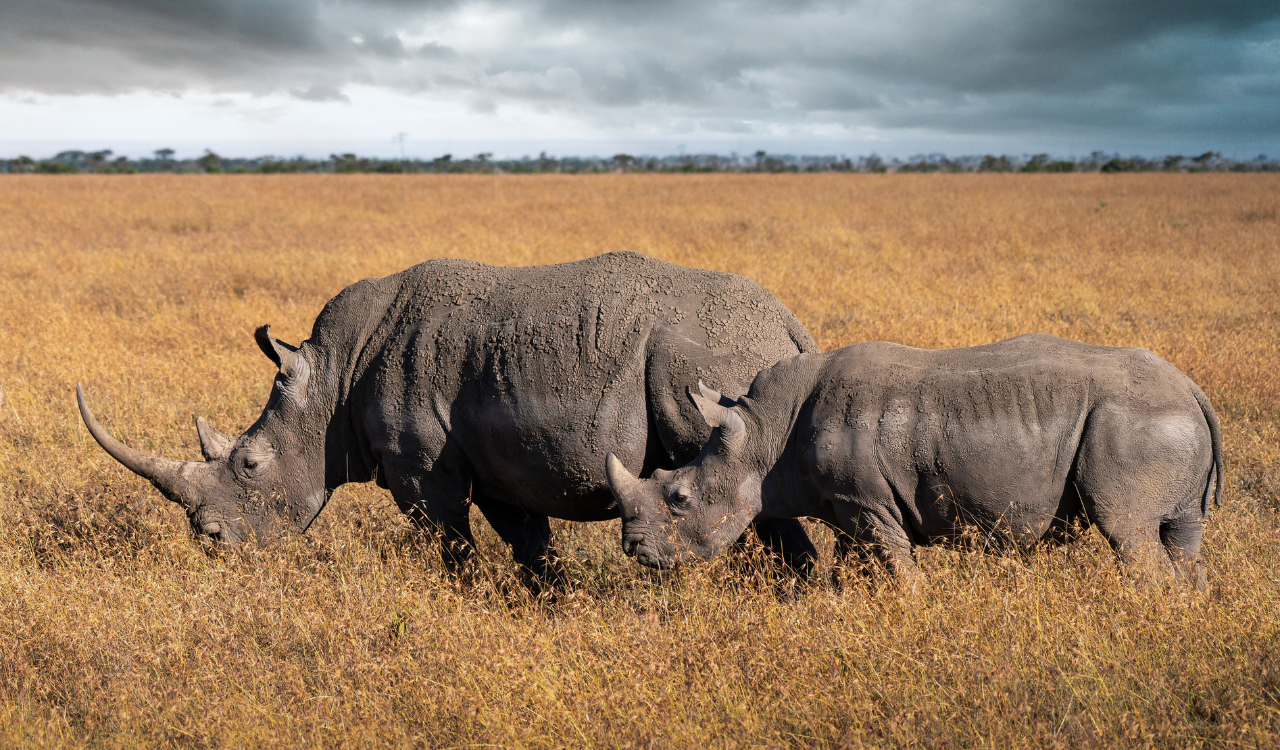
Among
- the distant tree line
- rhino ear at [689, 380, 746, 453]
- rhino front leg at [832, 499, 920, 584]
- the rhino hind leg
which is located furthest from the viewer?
the distant tree line

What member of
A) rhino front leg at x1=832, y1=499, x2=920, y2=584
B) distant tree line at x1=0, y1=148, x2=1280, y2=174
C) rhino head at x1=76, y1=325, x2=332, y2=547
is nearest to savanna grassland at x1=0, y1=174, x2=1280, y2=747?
rhino front leg at x1=832, y1=499, x2=920, y2=584

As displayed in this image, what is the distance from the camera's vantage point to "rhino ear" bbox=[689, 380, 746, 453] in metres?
3.88

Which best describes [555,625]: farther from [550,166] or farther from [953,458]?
[550,166]

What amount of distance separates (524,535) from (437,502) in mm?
632

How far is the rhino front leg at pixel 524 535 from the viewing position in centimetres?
486

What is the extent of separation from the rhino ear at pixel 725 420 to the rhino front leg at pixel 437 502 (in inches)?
55.9

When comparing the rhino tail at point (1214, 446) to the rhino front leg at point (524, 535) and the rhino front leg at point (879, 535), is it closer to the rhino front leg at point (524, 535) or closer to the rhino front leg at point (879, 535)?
the rhino front leg at point (879, 535)

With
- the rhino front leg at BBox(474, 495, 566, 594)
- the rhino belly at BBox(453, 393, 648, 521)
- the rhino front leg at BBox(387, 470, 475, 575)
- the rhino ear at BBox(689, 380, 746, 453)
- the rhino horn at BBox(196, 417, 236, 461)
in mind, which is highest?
the rhino ear at BBox(689, 380, 746, 453)

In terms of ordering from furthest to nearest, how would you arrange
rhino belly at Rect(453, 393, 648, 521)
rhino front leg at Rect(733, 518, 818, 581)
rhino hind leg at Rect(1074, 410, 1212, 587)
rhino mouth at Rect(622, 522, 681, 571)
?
rhino front leg at Rect(733, 518, 818, 581) < rhino belly at Rect(453, 393, 648, 521) < rhino mouth at Rect(622, 522, 681, 571) < rhino hind leg at Rect(1074, 410, 1212, 587)

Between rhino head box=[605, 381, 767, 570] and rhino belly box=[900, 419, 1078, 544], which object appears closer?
rhino belly box=[900, 419, 1078, 544]

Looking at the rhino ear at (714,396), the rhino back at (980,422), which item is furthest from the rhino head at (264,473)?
the rhino back at (980,422)

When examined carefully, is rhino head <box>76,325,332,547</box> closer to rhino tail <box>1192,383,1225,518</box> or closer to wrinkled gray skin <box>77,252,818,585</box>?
wrinkled gray skin <box>77,252,818,585</box>

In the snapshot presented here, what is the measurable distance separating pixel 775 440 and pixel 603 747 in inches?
61.5

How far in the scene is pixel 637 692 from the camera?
3.17 metres
